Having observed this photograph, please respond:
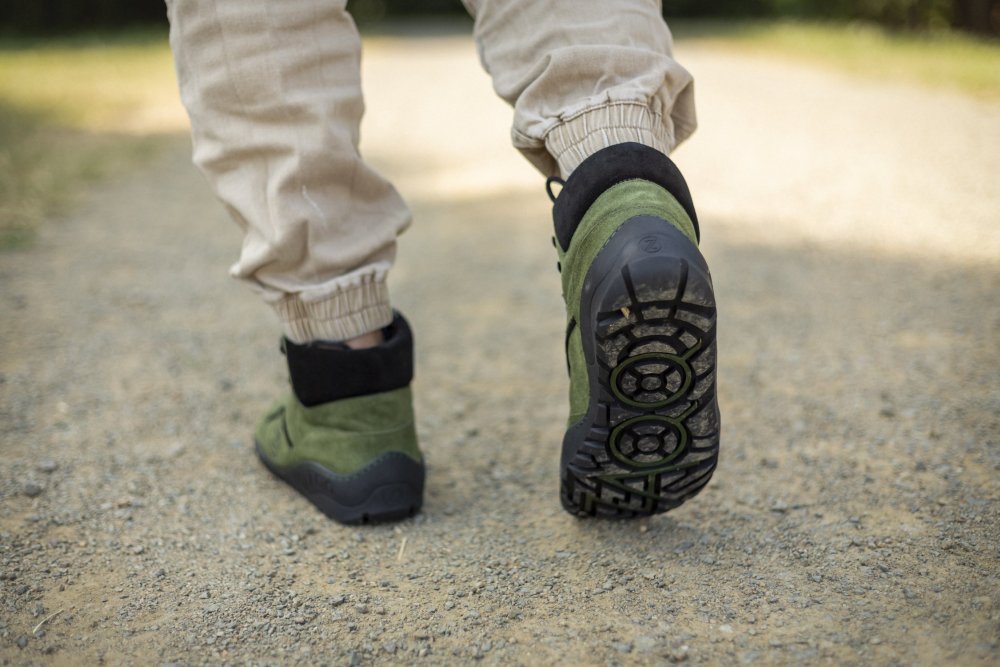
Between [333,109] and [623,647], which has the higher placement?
[333,109]

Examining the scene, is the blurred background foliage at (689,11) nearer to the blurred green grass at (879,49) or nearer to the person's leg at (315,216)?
the blurred green grass at (879,49)

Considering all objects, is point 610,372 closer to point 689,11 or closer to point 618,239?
point 618,239

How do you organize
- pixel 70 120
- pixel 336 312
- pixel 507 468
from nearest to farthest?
1. pixel 336 312
2. pixel 507 468
3. pixel 70 120

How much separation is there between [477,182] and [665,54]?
2.32 metres

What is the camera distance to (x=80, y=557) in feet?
3.58

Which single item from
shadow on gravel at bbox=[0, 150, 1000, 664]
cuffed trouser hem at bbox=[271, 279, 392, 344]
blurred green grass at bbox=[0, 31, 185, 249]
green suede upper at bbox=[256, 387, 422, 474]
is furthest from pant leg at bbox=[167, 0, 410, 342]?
blurred green grass at bbox=[0, 31, 185, 249]

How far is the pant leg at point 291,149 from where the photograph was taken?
1008 millimetres

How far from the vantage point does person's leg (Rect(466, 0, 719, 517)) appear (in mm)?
880

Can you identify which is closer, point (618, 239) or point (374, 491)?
point (618, 239)

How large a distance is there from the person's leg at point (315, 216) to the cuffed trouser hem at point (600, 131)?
26 centimetres

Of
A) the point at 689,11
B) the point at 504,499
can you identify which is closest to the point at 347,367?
the point at 504,499

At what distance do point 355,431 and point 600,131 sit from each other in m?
0.51

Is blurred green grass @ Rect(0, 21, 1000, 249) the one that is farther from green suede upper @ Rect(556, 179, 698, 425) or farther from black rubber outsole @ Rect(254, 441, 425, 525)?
green suede upper @ Rect(556, 179, 698, 425)

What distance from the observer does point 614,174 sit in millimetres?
949
